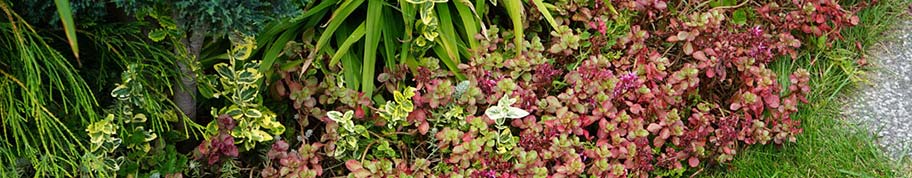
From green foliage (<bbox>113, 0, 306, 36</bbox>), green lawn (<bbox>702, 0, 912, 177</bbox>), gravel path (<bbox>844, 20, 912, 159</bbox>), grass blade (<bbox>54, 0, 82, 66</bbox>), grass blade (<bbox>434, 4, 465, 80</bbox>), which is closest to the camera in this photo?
grass blade (<bbox>54, 0, 82, 66</bbox>)

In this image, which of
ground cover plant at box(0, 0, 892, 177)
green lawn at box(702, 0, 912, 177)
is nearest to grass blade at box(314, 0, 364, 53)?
ground cover plant at box(0, 0, 892, 177)

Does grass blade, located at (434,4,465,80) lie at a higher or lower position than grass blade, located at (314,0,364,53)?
lower

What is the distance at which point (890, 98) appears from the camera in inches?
123

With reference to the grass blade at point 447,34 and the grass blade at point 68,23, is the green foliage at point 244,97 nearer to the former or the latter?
the grass blade at point 447,34

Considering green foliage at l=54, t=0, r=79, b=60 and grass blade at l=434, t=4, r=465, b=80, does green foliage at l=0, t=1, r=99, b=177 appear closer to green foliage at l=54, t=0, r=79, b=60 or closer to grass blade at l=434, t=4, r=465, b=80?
green foliage at l=54, t=0, r=79, b=60

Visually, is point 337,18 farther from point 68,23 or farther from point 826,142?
point 826,142

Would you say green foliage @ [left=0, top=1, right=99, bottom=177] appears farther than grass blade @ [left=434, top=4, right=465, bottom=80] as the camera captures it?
No

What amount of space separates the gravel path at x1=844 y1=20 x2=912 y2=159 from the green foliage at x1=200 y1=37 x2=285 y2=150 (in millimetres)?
1670

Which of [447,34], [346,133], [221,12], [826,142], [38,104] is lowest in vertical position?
[826,142]

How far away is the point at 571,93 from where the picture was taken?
2740 mm

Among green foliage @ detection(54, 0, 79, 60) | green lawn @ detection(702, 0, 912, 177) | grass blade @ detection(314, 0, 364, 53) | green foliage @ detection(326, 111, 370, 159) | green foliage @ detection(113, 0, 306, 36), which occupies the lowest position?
green lawn @ detection(702, 0, 912, 177)

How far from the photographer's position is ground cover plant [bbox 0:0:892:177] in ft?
7.71

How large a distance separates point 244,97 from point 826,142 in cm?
159

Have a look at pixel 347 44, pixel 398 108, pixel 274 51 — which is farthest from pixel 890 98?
pixel 274 51
